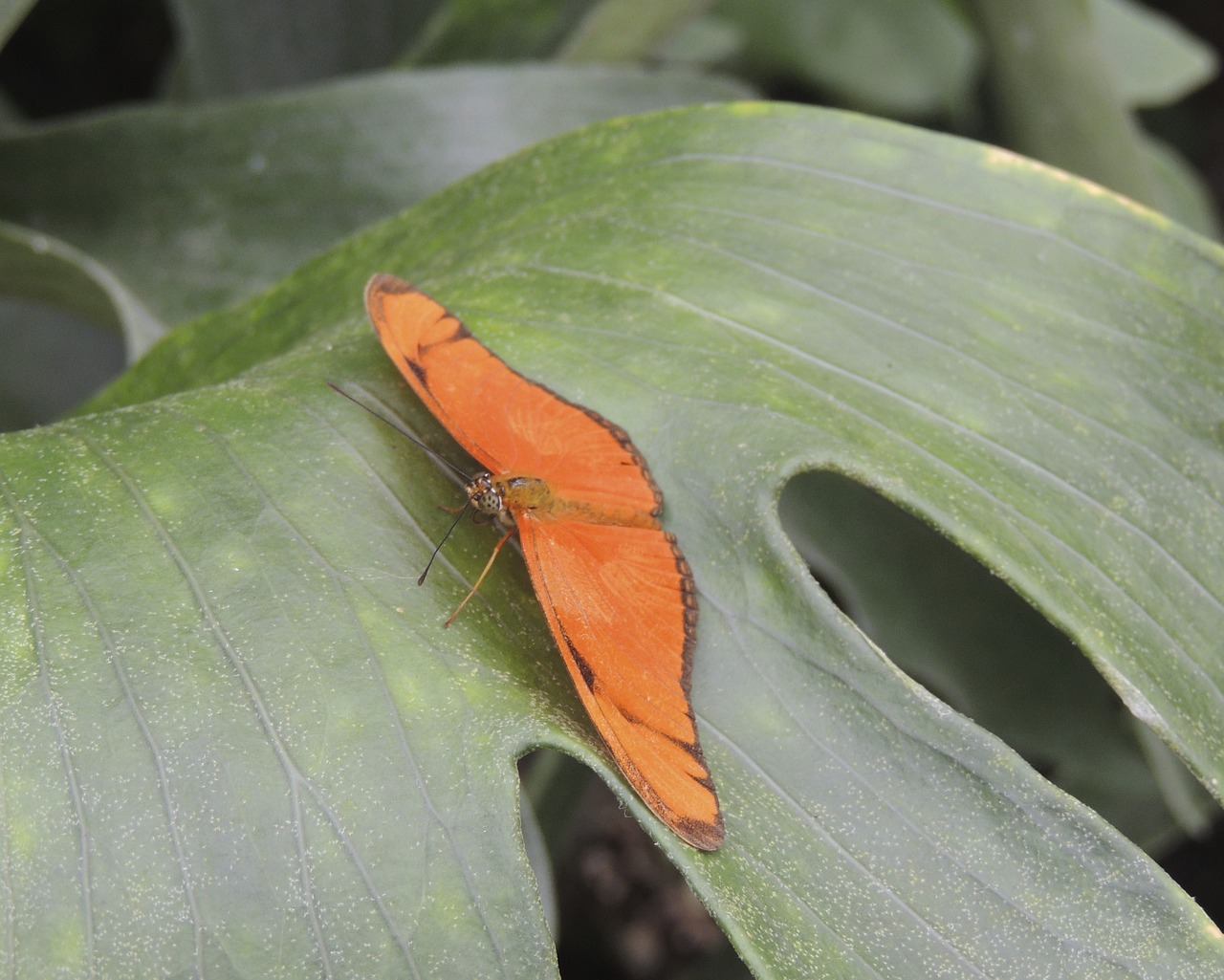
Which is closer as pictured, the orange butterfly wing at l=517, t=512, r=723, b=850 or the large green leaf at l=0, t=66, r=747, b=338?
the orange butterfly wing at l=517, t=512, r=723, b=850

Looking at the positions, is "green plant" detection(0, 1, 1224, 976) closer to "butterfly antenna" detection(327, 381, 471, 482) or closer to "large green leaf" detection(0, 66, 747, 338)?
"butterfly antenna" detection(327, 381, 471, 482)

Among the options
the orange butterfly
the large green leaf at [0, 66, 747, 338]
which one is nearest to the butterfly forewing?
the orange butterfly

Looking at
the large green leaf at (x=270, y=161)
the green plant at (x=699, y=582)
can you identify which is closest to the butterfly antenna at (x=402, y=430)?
the green plant at (x=699, y=582)

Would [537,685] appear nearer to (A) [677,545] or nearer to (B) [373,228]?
(A) [677,545]

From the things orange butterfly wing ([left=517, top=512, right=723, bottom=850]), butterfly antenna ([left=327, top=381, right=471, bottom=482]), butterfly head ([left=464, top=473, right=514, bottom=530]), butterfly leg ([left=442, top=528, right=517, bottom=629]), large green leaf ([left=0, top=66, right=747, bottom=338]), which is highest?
large green leaf ([left=0, top=66, right=747, bottom=338])

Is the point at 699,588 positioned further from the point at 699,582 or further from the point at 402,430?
the point at 402,430

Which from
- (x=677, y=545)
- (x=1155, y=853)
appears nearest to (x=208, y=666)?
(x=677, y=545)

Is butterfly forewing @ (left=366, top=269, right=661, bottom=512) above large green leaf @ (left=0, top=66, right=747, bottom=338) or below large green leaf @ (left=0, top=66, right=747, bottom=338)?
below

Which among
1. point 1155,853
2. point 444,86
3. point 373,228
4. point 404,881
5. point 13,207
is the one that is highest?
point 13,207
